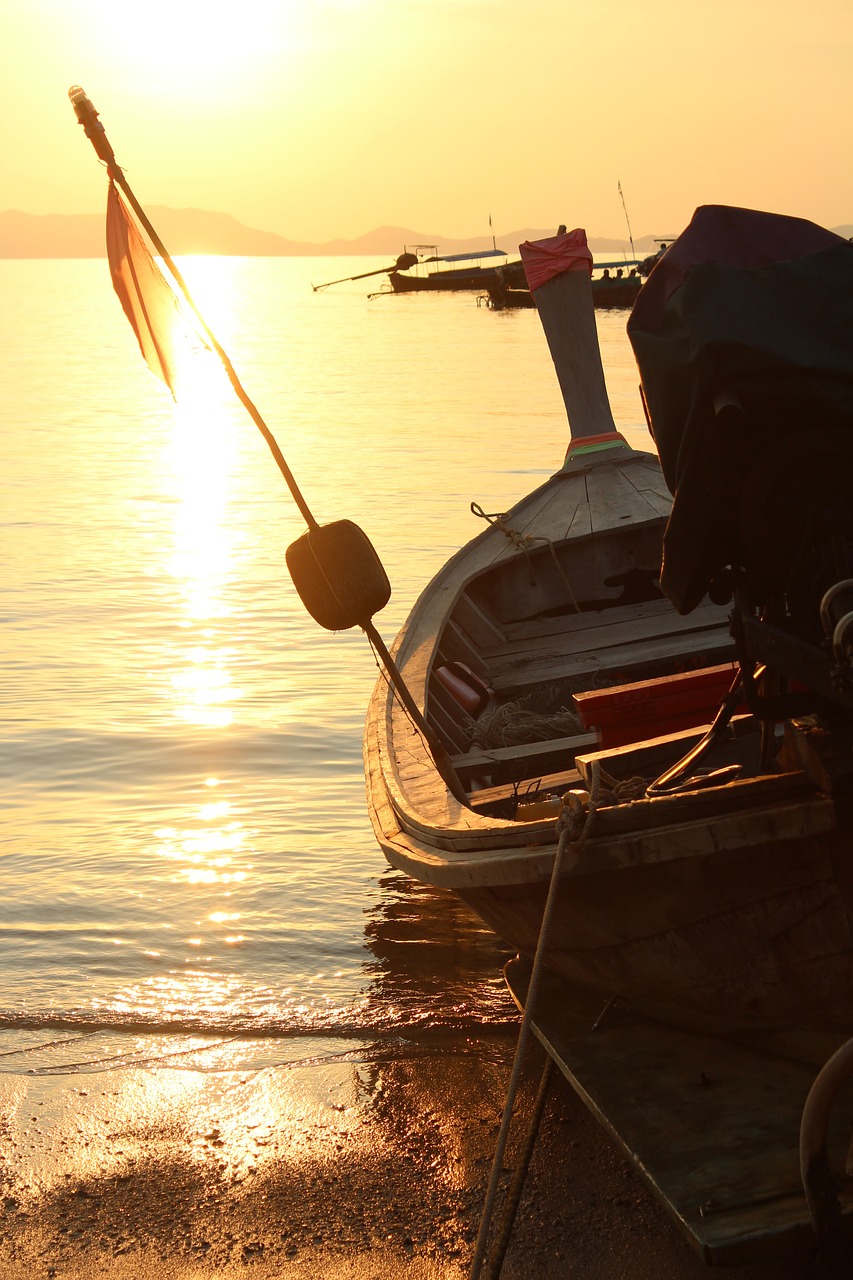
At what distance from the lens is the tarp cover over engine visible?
3289 millimetres

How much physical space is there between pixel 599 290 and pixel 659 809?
79.4 m

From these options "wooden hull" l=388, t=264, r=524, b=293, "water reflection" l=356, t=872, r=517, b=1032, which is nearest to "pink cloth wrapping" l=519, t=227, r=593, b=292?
"water reflection" l=356, t=872, r=517, b=1032

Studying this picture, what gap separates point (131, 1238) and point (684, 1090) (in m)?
1.82

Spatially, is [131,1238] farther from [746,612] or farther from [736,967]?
[746,612]

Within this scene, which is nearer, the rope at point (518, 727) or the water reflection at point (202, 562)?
the rope at point (518, 727)

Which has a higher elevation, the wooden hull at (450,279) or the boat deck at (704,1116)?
the wooden hull at (450,279)

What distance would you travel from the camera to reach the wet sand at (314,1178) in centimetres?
416

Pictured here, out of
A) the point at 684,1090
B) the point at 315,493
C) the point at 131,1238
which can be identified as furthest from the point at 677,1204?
the point at 315,493

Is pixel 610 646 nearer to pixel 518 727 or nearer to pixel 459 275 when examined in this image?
pixel 518 727

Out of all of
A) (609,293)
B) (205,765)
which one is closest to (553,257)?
(205,765)

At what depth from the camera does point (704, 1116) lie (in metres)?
3.80

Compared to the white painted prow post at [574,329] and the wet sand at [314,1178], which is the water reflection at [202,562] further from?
the wet sand at [314,1178]

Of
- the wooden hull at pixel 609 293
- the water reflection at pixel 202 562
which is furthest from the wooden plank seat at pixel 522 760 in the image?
the wooden hull at pixel 609 293

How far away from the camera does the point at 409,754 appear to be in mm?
6051
